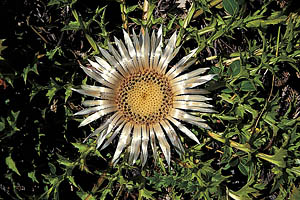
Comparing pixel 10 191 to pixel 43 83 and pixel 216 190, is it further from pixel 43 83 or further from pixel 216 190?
pixel 216 190

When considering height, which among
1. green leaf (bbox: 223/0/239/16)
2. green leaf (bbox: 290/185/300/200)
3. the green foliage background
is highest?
green leaf (bbox: 223/0/239/16)

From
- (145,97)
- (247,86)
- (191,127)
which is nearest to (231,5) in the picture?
(247,86)

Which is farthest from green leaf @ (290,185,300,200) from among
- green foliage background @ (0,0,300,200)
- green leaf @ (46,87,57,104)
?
green leaf @ (46,87,57,104)

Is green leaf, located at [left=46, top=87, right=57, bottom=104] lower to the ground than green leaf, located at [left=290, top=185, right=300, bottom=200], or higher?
higher

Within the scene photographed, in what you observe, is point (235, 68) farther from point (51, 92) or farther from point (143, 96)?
point (51, 92)

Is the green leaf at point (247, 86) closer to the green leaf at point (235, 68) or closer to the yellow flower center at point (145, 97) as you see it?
the green leaf at point (235, 68)

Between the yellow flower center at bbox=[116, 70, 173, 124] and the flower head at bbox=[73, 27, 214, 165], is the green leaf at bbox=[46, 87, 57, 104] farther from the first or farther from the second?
the yellow flower center at bbox=[116, 70, 173, 124]

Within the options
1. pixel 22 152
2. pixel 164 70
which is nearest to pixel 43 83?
pixel 22 152

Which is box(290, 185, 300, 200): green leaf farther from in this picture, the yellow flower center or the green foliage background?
the yellow flower center

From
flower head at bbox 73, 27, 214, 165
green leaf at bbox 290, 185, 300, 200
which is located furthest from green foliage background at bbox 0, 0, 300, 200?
flower head at bbox 73, 27, 214, 165

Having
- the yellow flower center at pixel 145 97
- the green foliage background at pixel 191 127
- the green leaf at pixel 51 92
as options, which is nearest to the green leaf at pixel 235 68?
the green foliage background at pixel 191 127
